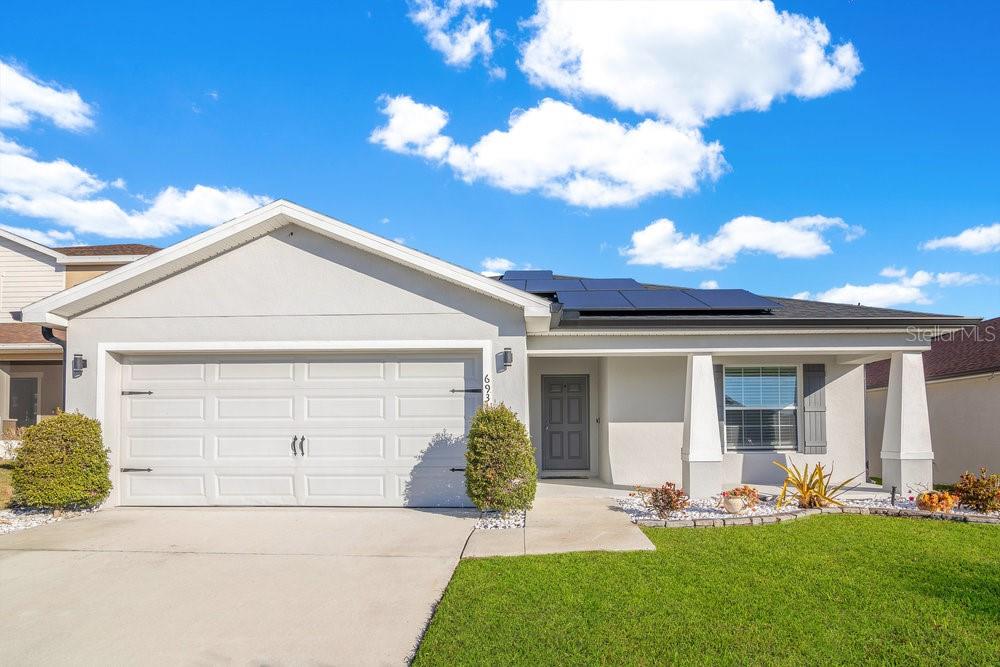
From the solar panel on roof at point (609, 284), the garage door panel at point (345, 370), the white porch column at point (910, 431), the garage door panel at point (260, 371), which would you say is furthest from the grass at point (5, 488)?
the white porch column at point (910, 431)

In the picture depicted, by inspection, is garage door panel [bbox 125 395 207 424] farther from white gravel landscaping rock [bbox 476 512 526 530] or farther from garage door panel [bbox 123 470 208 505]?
white gravel landscaping rock [bbox 476 512 526 530]

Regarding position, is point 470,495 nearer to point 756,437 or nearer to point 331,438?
point 331,438

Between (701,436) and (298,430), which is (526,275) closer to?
(701,436)

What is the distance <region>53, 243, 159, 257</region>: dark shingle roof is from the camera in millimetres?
17578

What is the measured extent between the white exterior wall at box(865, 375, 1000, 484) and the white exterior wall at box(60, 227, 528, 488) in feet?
40.8

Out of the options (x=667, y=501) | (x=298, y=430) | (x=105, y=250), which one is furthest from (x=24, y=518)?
(x=105, y=250)

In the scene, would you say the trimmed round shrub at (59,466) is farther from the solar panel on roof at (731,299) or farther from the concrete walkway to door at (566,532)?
the solar panel on roof at (731,299)

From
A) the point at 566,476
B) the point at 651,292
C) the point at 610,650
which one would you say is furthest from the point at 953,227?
the point at 610,650

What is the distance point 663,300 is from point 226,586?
760 cm

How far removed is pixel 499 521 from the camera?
307 inches

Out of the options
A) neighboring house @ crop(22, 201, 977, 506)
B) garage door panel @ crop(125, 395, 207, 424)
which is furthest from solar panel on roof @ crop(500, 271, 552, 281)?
garage door panel @ crop(125, 395, 207, 424)

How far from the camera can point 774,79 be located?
1309 cm

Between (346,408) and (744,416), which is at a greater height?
(346,408)

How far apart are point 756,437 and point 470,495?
639 centimetres
